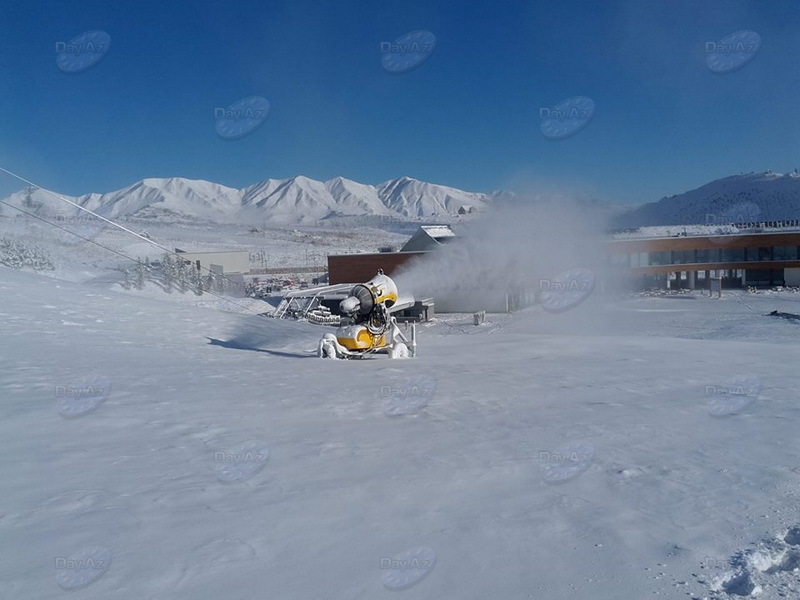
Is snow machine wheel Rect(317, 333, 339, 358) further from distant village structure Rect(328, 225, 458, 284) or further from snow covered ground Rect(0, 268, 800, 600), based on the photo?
distant village structure Rect(328, 225, 458, 284)

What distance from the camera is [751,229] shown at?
191 ft

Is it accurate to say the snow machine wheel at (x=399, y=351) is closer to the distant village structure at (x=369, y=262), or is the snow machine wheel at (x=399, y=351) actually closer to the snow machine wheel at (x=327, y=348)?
the snow machine wheel at (x=327, y=348)

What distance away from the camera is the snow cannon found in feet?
46.3

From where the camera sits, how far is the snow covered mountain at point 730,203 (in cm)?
14900

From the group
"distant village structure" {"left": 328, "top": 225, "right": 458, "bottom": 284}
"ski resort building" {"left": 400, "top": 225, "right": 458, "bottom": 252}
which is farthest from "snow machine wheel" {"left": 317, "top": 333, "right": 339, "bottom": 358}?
"ski resort building" {"left": 400, "top": 225, "right": 458, "bottom": 252}

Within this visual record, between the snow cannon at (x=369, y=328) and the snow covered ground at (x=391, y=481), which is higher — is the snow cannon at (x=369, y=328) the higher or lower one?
the higher one

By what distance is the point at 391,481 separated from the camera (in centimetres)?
502

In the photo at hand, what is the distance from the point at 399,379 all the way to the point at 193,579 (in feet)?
22.0

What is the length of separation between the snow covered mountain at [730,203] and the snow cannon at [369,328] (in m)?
140

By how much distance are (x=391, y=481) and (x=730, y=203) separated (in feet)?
610

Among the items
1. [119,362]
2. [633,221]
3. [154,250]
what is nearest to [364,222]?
[633,221]

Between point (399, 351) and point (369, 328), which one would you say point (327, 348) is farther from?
point (399, 351)

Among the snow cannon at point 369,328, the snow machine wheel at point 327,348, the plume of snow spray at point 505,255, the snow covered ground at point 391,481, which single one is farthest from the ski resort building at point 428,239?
the snow covered ground at point 391,481

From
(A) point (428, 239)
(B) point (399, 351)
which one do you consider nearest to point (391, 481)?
(B) point (399, 351)
